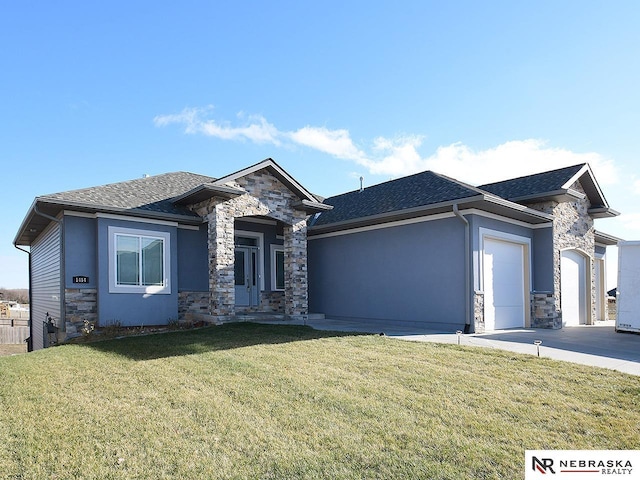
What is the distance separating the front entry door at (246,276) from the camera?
45.8 feet

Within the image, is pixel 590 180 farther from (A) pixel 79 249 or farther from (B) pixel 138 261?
(A) pixel 79 249

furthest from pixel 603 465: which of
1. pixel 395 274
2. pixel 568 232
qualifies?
pixel 568 232

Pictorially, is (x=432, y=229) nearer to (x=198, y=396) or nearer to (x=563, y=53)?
(x=563, y=53)

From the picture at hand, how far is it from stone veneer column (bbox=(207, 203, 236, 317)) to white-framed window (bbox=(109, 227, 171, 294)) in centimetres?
134

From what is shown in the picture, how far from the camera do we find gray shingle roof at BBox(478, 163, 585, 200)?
13250 millimetres

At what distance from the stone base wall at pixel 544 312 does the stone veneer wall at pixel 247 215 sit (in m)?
7.08

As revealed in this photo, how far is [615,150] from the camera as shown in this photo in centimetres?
1042

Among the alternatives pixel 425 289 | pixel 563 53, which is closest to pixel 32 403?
pixel 425 289

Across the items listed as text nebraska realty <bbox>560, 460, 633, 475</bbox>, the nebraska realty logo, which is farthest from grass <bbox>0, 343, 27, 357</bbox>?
text nebraska realty <bbox>560, 460, 633, 475</bbox>

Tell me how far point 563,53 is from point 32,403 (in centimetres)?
1206

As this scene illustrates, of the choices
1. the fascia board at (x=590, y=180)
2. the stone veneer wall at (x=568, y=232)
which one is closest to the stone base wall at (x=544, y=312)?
the stone veneer wall at (x=568, y=232)

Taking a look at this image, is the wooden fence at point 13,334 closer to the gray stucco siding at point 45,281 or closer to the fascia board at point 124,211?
the gray stucco siding at point 45,281

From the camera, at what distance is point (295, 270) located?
42.6 feet

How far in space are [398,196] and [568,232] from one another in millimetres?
5849
